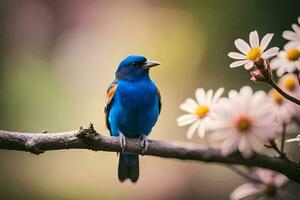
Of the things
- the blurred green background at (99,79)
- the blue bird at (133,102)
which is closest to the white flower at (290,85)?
the blue bird at (133,102)

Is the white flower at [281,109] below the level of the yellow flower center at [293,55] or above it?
below

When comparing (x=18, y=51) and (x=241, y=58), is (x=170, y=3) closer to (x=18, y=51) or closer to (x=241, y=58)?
(x=18, y=51)

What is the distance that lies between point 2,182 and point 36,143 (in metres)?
2.34

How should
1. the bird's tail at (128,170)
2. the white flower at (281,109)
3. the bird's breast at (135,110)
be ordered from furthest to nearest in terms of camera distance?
the bird's tail at (128,170) → the bird's breast at (135,110) → the white flower at (281,109)

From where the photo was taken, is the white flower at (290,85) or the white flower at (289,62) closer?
the white flower at (289,62)

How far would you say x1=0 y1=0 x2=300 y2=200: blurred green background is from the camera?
11.2 ft

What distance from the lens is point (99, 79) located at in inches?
143

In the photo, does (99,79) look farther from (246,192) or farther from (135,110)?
(246,192)

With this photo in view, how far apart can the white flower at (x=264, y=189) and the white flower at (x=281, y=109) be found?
117mm

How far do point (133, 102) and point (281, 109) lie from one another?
1.14 metres

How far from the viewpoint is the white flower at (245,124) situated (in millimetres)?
813

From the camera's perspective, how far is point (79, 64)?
12.6 ft

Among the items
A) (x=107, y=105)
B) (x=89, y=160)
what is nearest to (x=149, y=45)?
(x=89, y=160)

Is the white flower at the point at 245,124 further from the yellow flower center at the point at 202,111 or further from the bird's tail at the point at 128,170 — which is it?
the bird's tail at the point at 128,170
